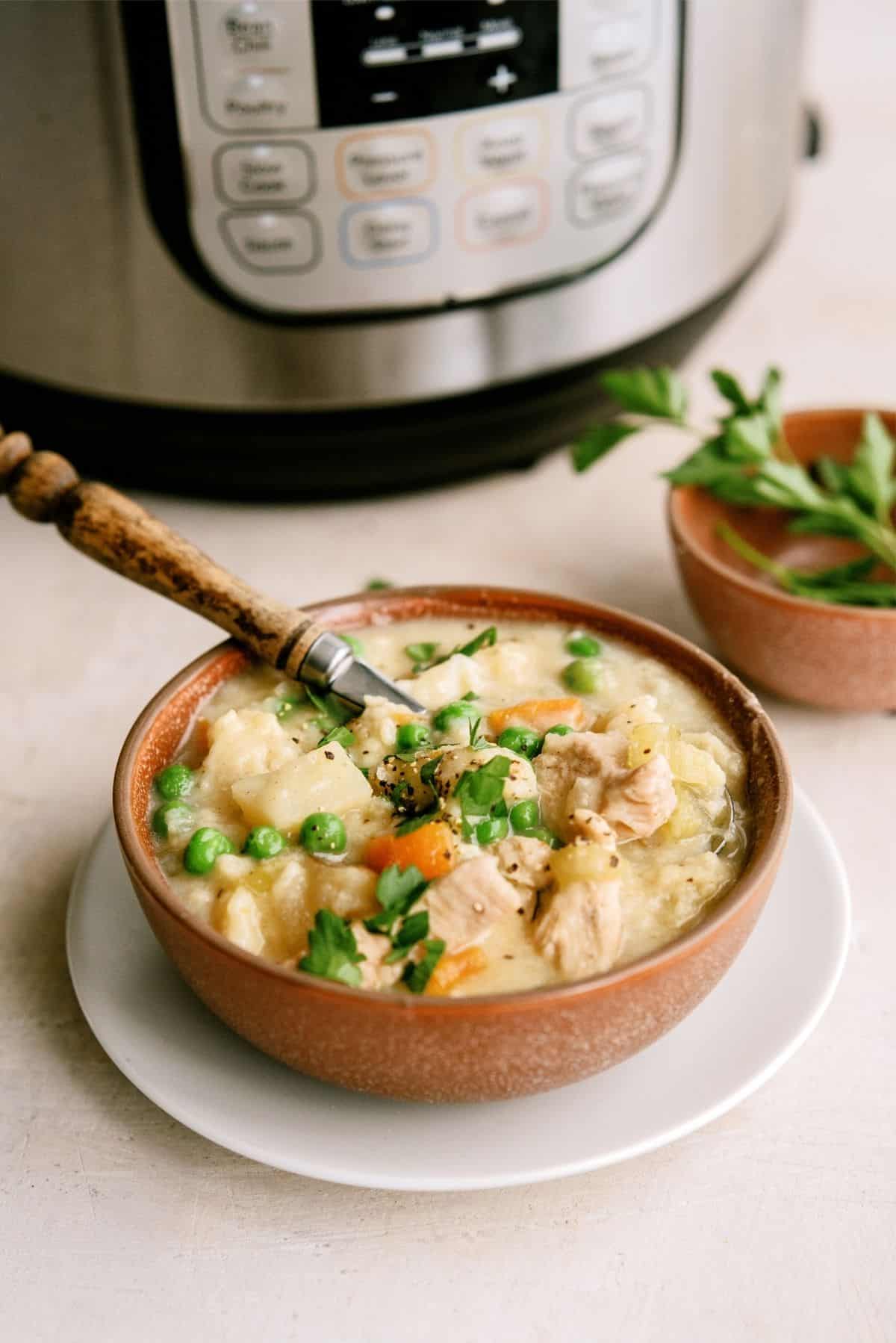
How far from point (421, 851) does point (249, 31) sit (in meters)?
0.85

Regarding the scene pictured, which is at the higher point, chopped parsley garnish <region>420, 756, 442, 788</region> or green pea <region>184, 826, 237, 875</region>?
chopped parsley garnish <region>420, 756, 442, 788</region>

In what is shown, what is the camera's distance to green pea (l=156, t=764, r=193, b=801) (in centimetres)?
111

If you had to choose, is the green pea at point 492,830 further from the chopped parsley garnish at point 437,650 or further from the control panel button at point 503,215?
the control panel button at point 503,215

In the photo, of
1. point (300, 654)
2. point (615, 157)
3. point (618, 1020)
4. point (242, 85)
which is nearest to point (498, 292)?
point (615, 157)

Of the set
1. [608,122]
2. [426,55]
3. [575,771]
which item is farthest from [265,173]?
[575,771]

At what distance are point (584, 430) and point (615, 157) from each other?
358mm

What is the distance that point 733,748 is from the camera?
114 centimetres

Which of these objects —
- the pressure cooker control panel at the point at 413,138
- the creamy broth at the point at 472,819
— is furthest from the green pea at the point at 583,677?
the pressure cooker control panel at the point at 413,138

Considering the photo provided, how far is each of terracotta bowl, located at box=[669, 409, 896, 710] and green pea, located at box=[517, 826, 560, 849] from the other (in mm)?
431

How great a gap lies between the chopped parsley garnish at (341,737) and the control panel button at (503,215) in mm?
653

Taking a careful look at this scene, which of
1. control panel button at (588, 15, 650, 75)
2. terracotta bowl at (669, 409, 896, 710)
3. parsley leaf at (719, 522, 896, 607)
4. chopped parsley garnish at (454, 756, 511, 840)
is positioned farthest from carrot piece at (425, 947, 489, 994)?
control panel button at (588, 15, 650, 75)

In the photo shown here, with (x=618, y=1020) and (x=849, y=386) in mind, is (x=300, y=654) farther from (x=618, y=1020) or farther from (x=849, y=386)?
(x=849, y=386)

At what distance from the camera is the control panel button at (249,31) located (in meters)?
1.37

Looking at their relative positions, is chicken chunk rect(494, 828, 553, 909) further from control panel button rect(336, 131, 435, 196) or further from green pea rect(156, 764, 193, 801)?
control panel button rect(336, 131, 435, 196)
